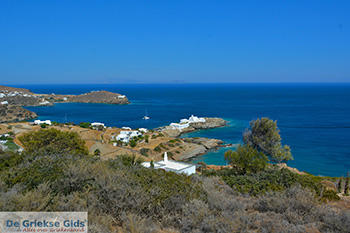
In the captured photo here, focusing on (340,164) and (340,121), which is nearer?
(340,164)

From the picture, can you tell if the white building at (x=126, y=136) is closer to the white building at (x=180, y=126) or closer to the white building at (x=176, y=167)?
the white building at (x=180, y=126)

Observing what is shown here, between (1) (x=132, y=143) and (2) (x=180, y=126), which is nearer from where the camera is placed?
(1) (x=132, y=143)

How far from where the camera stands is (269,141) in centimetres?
2589

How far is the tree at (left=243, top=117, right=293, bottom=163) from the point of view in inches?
1007

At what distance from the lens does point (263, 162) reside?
13.5 m

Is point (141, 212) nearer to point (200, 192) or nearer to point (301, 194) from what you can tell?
point (200, 192)

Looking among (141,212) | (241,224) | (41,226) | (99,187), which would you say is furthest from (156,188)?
(41,226)

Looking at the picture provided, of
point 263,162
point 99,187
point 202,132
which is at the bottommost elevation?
point 202,132

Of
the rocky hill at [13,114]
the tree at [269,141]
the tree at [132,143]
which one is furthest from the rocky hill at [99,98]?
the tree at [269,141]

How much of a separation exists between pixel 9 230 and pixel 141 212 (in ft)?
7.33

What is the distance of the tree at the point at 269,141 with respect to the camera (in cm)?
2558

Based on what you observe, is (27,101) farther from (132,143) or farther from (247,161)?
(247,161)

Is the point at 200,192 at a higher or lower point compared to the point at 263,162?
higher

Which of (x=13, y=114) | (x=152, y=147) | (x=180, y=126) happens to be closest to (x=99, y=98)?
(x=13, y=114)
